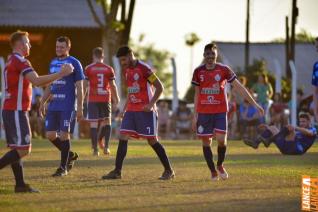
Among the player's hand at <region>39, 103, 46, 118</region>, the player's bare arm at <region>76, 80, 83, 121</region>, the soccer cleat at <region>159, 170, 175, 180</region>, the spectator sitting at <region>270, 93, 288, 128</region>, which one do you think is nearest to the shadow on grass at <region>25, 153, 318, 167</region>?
the player's hand at <region>39, 103, 46, 118</region>

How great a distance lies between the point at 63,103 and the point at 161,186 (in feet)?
8.13

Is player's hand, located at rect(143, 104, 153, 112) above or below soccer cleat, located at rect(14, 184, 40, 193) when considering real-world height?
above

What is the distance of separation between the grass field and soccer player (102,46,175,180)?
339 mm

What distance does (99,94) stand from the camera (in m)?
20.9

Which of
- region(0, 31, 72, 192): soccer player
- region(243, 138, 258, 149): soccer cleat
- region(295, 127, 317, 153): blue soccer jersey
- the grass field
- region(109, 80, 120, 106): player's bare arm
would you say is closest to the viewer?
the grass field

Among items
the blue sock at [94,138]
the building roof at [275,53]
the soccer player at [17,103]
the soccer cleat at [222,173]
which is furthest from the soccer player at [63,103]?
the building roof at [275,53]

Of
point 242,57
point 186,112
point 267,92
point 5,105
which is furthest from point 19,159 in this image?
point 242,57

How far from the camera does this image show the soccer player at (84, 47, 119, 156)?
20.7 meters

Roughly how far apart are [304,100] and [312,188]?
22657 millimetres

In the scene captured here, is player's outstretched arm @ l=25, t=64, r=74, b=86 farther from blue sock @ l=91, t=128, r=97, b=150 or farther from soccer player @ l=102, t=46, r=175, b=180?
blue sock @ l=91, t=128, r=97, b=150

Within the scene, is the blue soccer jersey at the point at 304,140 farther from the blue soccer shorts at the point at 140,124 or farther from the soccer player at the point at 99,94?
the blue soccer shorts at the point at 140,124

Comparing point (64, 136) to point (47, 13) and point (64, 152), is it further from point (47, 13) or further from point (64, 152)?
point (47, 13)

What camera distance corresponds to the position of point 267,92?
30.2 m

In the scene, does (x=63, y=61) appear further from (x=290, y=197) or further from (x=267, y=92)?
(x=267, y=92)
